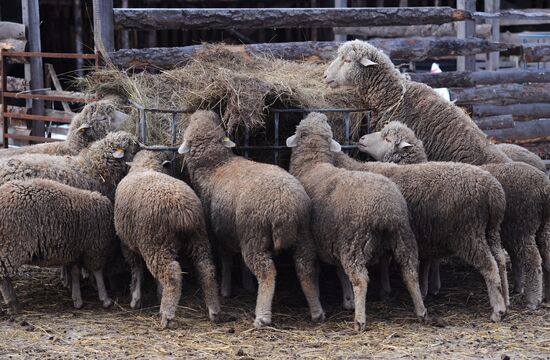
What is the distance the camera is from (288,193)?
7590 mm

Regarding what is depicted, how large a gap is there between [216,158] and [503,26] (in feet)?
47.6

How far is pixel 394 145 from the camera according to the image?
29.4ft

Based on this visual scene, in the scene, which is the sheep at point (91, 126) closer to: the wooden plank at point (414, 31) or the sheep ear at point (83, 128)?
the sheep ear at point (83, 128)

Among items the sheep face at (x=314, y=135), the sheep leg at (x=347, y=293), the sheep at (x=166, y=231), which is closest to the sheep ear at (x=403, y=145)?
the sheep face at (x=314, y=135)

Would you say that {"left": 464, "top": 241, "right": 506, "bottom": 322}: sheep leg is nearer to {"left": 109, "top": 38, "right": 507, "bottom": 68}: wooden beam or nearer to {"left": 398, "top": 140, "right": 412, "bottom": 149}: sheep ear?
{"left": 398, "top": 140, "right": 412, "bottom": 149}: sheep ear

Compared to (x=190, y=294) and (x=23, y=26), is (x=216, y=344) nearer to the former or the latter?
(x=190, y=294)

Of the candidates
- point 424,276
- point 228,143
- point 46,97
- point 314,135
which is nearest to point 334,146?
point 314,135

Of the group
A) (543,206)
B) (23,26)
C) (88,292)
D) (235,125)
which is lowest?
(88,292)

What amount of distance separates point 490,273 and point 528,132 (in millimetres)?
8971

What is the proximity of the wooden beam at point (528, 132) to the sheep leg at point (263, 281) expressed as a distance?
30.2 feet

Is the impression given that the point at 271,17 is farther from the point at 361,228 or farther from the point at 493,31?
the point at 493,31

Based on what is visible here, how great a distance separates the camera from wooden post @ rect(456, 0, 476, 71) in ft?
49.5

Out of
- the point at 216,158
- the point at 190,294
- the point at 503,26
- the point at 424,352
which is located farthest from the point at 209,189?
the point at 503,26

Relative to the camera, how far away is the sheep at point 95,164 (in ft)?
28.8
